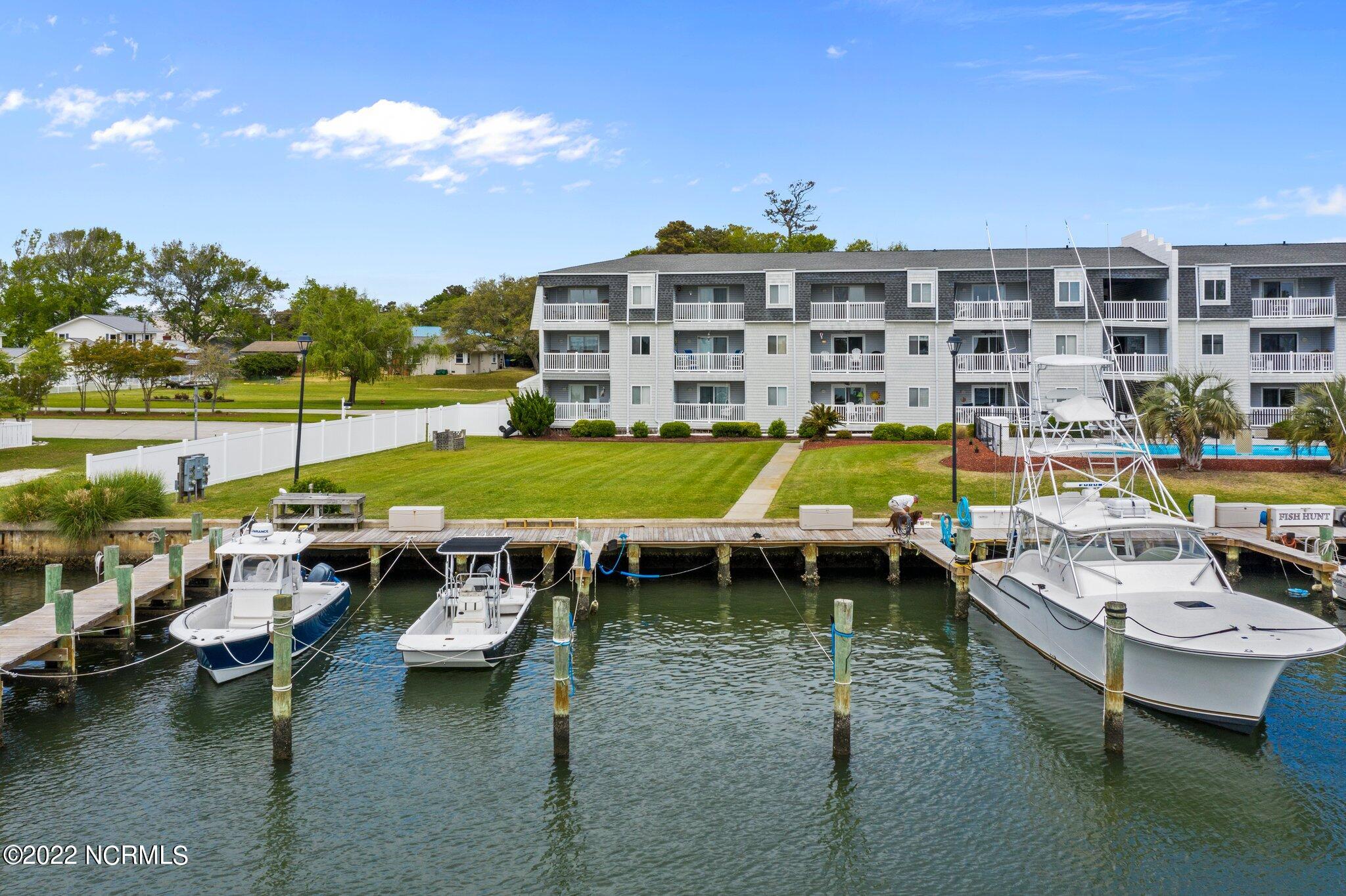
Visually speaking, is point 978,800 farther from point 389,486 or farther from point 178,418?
point 178,418

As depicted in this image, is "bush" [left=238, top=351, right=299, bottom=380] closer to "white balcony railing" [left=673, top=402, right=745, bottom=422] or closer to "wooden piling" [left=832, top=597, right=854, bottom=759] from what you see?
"white balcony railing" [left=673, top=402, right=745, bottom=422]

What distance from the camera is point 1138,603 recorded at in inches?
739

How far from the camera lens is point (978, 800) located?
14883mm

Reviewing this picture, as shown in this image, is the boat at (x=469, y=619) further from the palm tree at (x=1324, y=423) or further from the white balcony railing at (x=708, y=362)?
the white balcony railing at (x=708, y=362)

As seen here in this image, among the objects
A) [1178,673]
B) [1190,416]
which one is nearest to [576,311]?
[1190,416]

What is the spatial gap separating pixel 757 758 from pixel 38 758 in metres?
11.5

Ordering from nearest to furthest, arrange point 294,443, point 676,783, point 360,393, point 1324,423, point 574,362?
point 676,783 < point 1324,423 < point 294,443 < point 574,362 < point 360,393

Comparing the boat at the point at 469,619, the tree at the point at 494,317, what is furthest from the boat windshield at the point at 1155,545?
the tree at the point at 494,317

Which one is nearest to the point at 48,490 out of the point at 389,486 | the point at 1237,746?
the point at 389,486

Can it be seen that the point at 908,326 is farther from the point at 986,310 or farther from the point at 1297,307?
the point at 1297,307

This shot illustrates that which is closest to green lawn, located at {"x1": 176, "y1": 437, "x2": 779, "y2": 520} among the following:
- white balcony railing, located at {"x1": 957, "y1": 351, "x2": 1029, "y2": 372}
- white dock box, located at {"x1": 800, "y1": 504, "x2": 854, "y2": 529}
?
white dock box, located at {"x1": 800, "y1": 504, "x2": 854, "y2": 529}

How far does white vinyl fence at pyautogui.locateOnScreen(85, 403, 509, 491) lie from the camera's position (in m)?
34.0

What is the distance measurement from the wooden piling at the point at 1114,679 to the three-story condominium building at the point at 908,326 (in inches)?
1444

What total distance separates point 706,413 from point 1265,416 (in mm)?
29333
